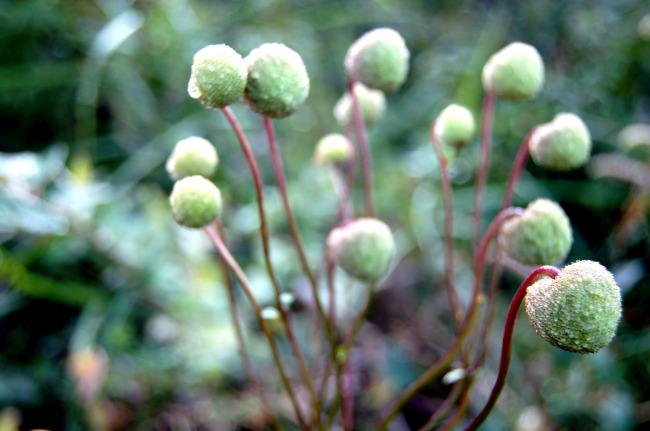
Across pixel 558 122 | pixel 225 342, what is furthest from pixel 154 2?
pixel 558 122

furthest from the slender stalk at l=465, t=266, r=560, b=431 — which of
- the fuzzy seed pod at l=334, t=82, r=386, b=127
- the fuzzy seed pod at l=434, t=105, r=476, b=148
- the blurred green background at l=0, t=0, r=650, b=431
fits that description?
the blurred green background at l=0, t=0, r=650, b=431

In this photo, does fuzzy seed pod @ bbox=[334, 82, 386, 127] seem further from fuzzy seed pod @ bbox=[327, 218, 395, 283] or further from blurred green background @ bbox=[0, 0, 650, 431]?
blurred green background @ bbox=[0, 0, 650, 431]

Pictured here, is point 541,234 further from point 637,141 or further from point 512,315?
point 637,141

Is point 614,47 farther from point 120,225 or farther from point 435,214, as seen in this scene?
point 120,225

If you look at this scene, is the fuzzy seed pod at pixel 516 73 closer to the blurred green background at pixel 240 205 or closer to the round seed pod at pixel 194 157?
the round seed pod at pixel 194 157

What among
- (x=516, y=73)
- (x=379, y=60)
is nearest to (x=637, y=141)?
(x=516, y=73)
